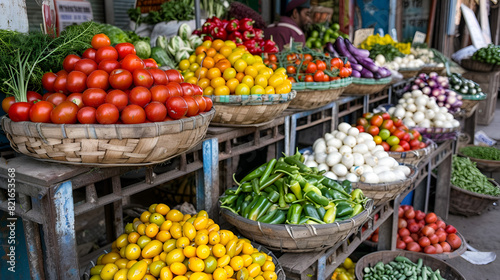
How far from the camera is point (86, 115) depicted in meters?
1.53

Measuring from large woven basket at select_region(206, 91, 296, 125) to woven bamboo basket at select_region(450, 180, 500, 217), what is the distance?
12.2 ft

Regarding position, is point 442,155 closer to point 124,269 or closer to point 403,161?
point 403,161

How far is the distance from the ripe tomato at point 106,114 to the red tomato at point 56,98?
0.77 feet

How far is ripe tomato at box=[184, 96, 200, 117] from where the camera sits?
69.1 inches

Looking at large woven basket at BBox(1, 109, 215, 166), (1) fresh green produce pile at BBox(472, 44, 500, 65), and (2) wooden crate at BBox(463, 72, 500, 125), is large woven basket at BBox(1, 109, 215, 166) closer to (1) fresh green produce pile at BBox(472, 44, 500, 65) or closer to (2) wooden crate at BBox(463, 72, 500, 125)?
(1) fresh green produce pile at BBox(472, 44, 500, 65)

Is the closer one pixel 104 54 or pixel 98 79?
pixel 98 79

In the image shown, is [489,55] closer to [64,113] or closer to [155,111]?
[155,111]

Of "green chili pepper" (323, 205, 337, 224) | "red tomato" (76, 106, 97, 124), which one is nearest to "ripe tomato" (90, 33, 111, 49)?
"red tomato" (76, 106, 97, 124)

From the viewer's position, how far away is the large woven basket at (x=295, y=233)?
2.02 meters

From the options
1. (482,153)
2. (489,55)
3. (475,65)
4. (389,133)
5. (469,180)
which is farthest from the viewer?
(475,65)

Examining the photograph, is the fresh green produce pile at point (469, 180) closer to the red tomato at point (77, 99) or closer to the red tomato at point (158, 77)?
the red tomato at point (158, 77)

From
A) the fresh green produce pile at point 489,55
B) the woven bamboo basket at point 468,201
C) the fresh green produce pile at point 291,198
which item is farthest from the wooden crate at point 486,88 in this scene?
the fresh green produce pile at point 291,198

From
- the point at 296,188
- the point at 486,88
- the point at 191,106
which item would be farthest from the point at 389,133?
the point at 486,88

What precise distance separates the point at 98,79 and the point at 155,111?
30cm
